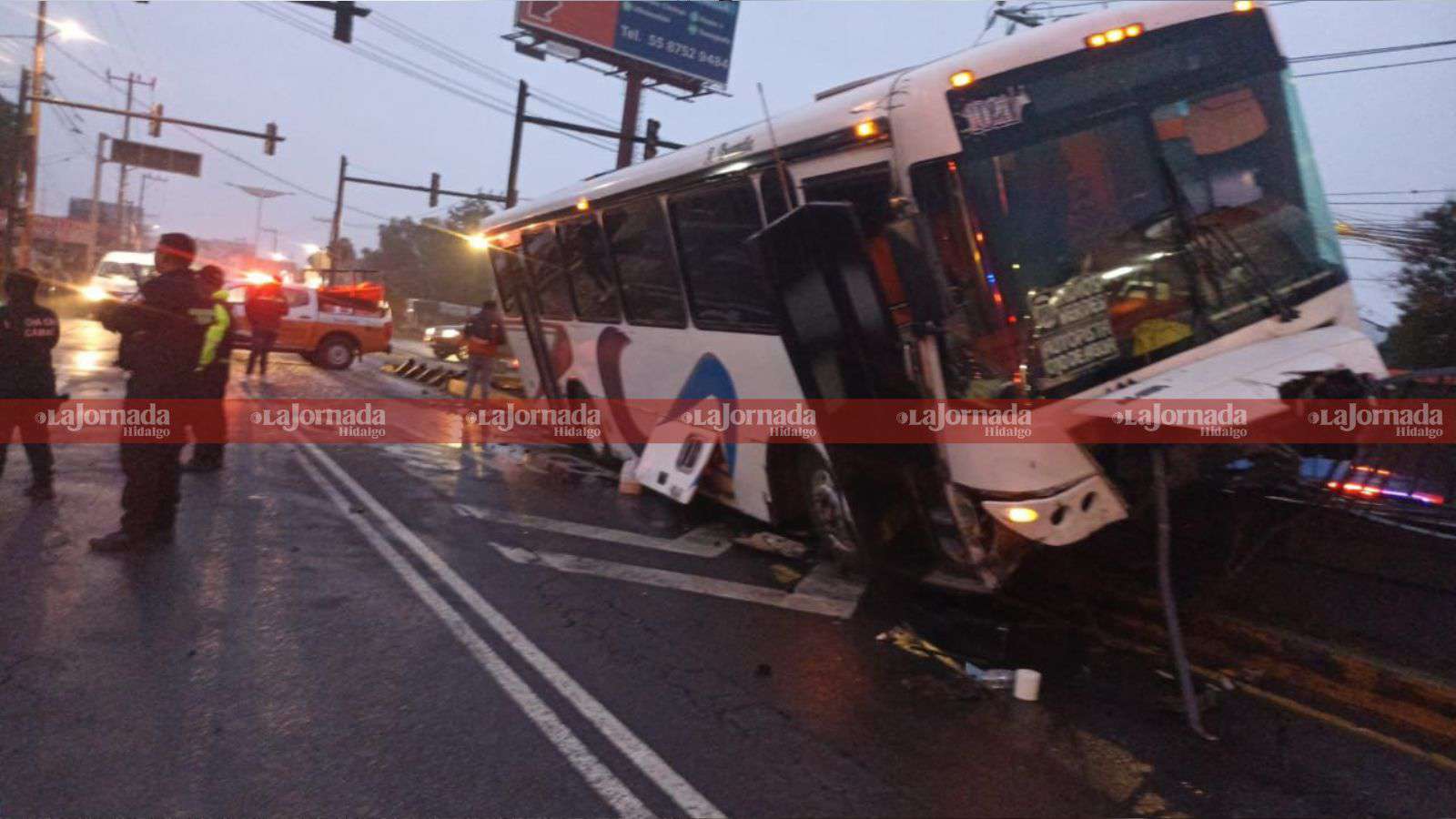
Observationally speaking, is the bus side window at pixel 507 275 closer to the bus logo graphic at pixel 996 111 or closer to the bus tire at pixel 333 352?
the bus logo graphic at pixel 996 111

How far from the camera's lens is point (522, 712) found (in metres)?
4.60

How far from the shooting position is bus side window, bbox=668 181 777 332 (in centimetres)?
720

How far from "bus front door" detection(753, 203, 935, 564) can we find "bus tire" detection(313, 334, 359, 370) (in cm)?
A: 1993

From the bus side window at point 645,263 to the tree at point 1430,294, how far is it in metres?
9.49

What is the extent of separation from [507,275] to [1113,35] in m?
8.87

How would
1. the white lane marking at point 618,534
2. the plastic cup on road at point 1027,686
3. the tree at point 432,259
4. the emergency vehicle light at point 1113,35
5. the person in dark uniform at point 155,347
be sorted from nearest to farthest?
1. the plastic cup on road at point 1027,686
2. the emergency vehicle light at point 1113,35
3. the person in dark uniform at point 155,347
4. the white lane marking at point 618,534
5. the tree at point 432,259

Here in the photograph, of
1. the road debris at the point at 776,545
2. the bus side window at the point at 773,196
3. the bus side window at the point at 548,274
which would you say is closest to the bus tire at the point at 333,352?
the bus side window at the point at 548,274

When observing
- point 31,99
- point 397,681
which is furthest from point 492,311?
point 31,99

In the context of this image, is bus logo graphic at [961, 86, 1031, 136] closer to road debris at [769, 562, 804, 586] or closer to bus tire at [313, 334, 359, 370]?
road debris at [769, 562, 804, 586]

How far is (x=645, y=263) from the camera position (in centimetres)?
895

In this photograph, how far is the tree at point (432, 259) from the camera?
223 ft

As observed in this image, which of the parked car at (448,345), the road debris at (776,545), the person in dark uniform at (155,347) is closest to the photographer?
the person in dark uniform at (155,347)

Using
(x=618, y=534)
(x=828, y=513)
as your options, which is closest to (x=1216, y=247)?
(x=828, y=513)

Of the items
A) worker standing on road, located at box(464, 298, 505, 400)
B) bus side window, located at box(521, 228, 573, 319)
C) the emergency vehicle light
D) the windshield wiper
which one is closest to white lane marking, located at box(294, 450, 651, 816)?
the windshield wiper
